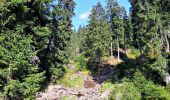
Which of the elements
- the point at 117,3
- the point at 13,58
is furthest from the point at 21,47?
the point at 117,3

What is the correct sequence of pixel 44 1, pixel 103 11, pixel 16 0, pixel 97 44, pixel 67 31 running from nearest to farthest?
1. pixel 16 0
2. pixel 44 1
3. pixel 67 31
4. pixel 97 44
5. pixel 103 11

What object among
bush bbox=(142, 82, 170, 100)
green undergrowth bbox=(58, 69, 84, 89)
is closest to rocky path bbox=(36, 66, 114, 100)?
green undergrowth bbox=(58, 69, 84, 89)

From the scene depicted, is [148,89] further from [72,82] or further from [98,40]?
[98,40]

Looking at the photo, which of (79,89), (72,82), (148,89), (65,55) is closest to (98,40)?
(72,82)

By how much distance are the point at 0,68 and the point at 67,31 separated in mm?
29973

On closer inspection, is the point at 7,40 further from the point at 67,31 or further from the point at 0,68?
the point at 67,31

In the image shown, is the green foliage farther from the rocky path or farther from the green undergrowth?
the rocky path

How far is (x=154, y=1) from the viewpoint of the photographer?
41.4 meters

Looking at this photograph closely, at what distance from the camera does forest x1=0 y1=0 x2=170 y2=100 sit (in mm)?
26625

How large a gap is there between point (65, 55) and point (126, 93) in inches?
660

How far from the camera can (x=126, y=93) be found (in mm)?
38156

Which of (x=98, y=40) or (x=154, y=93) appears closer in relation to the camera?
(x=154, y=93)

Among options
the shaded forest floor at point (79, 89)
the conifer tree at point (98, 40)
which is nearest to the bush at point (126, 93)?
the shaded forest floor at point (79, 89)

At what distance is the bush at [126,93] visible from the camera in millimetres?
37719
